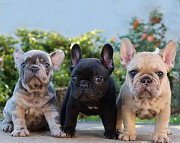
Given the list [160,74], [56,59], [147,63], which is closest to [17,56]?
[56,59]

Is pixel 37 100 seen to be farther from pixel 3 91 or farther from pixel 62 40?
pixel 62 40

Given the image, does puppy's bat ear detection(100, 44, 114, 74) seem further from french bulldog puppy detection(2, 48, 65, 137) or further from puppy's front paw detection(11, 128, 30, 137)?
puppy's front paw detection(11, 128, 30, 137)

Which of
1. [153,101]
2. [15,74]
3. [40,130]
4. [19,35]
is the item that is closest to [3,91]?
[15,74]

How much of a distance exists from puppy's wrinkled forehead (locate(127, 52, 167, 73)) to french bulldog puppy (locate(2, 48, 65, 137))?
3.32 ft

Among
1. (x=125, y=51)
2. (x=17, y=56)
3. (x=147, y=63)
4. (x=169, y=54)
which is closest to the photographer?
(x=147, y=63)

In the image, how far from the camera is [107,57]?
160 inches

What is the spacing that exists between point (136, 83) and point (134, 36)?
19.5ft

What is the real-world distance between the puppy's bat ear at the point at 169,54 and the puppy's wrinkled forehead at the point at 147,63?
124mm

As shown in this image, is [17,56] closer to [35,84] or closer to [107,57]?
[35,84]

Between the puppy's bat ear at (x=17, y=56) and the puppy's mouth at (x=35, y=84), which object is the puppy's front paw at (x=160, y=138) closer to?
the puppy's mouth at (x=35, y=84)

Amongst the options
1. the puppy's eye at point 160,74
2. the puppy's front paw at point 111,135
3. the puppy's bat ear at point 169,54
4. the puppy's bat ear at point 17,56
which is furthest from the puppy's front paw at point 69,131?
the puppy's bat ear at point 169,54

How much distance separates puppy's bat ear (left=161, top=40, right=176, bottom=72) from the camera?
3.92 meters

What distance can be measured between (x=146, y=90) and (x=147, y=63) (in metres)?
0.30

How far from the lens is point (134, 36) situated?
30.9 feet
